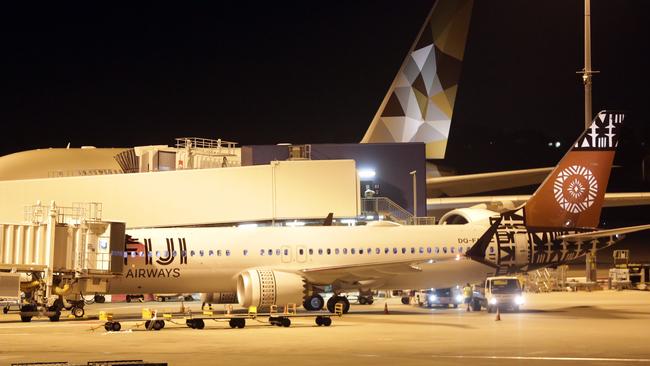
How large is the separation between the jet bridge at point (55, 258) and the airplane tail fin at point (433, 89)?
3474 centimetres

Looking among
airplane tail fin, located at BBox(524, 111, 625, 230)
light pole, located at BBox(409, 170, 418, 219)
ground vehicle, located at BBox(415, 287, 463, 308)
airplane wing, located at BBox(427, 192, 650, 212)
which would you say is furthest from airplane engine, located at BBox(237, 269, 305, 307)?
airplane wing, located at BBox(427, 192, 650, 212)

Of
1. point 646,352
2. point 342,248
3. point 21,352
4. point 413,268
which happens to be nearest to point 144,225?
point 342,248

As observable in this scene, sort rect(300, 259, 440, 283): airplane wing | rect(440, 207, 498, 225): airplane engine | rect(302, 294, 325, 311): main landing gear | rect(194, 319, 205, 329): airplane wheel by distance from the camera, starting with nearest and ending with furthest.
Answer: rect(194, 319, 205, 329): airplane wheel
rect(300, 259, 440, 283): airplane wing
rect(302, 294, 325, 311): main landing gear
rect(440, 207, 498, 225): airplane engine

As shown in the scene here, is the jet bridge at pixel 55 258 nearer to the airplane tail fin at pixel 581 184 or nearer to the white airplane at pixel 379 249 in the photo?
the white airplane at pixel 379 249

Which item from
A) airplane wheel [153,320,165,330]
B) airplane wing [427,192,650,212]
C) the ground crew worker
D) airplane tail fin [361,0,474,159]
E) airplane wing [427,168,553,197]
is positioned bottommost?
airplane wheel [153,320,165,330]

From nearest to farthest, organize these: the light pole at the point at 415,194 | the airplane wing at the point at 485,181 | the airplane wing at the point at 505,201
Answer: the light pole at the point at 415,194 < the airplane wing at the point at 505,201 < the airplane wing at the point at 485,181

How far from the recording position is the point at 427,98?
65875 mm

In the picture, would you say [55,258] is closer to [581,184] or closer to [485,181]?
[581,184]

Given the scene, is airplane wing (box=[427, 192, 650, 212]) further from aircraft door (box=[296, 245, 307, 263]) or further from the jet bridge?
the jet bridge

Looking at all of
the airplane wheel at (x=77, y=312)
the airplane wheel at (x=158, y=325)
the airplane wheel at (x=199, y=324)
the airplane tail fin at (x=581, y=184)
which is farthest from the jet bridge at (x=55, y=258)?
the airplane tail fin at (x=581, y=184)

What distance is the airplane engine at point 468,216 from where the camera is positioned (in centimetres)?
3981

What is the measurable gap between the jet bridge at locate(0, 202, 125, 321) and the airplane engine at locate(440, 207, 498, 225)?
50.5ft

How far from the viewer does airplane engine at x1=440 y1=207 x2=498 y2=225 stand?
3981 cm

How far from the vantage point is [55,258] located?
3219 cm
